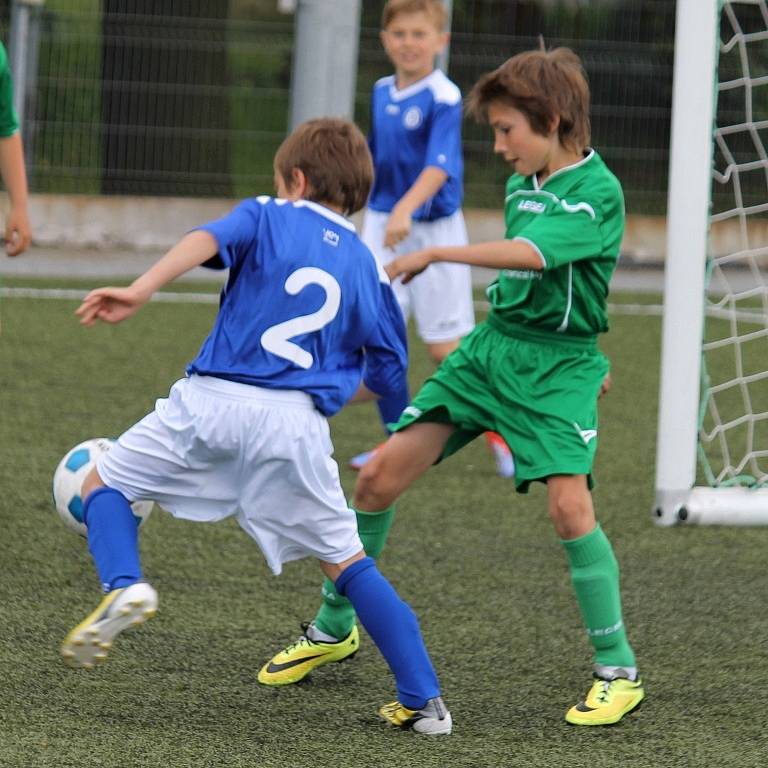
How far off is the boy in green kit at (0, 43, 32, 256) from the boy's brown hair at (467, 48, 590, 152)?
56.5 inches

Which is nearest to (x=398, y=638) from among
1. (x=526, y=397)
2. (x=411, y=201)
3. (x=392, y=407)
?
(x=526, y=397)

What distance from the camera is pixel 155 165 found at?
11.8 metres

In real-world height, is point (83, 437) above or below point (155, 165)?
below

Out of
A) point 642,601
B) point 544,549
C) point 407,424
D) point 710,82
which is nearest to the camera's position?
point 407,424

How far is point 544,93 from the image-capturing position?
135 inches

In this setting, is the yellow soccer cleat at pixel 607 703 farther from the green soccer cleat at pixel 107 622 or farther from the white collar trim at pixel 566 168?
the white collar trim at pixel 566 168

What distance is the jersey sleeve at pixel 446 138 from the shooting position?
5887mm

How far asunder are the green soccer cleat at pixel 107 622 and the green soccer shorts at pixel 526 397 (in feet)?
2.75

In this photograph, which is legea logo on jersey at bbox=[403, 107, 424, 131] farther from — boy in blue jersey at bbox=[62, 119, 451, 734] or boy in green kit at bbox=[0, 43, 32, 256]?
boy in blue jersey at bbox=[62, 119, 451, 734]

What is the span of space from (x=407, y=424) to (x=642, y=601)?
109cm

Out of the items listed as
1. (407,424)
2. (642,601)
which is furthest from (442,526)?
(407,424)

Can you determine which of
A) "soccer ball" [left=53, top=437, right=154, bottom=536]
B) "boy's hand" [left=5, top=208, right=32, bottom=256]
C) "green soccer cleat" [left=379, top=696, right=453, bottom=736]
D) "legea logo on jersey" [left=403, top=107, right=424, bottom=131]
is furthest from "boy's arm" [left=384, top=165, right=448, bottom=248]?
"green soccer cleat" [left=379, top=696, right=453, bottom=736]

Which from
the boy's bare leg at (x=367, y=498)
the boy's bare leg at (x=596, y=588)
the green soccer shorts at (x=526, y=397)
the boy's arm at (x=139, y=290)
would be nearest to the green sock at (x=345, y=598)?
the boy's bare leg at (x=367, y=498)

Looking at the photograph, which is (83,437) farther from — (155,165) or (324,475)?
(155,165)
